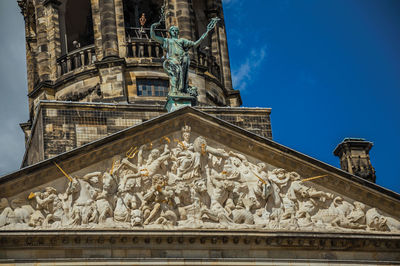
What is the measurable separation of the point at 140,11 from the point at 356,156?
9511 millimetres

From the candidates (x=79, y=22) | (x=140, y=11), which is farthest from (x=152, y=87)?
(x=79, y=22)

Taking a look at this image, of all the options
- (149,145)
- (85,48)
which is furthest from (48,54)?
(149,145)

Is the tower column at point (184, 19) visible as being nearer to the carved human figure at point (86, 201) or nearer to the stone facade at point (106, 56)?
the stone facade at point (106, 56)

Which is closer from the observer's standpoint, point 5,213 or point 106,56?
point 5,213

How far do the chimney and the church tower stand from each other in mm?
3233

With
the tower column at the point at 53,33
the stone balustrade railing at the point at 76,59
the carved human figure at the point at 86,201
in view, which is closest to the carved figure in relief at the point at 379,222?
the carved human figure at the point at 86,201

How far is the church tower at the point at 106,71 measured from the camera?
1462 inches

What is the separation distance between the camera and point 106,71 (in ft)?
126

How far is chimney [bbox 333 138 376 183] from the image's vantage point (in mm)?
35625

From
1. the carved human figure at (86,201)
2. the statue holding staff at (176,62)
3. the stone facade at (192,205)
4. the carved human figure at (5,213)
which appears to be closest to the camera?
the carved human figure at (5,213)

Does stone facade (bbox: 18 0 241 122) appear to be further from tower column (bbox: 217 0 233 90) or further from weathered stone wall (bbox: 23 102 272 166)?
weathered stone wall (bbox: 23 102 272 166)

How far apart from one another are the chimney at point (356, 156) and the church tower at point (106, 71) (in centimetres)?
323

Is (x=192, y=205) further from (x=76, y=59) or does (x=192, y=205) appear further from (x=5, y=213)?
(x=76, y=59)

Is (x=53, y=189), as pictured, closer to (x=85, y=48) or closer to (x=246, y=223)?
(x=246, y=223)
